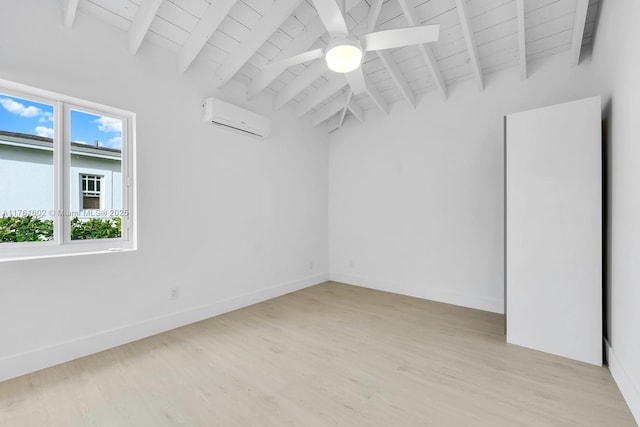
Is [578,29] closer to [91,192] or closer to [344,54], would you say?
[344,54]

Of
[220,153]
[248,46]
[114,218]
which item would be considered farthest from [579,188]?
[114,218]

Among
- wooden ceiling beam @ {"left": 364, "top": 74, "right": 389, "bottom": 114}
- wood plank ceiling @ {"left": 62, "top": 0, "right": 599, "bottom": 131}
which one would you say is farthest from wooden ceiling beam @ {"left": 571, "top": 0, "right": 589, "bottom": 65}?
wooden ceiling beam @ {"left": 364, "top": 74, "right": 389, "bottom": 114}

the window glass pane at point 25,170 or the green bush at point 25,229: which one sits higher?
the window glass pane at point 25,170

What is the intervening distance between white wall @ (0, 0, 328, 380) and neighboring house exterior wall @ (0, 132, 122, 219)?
12cm

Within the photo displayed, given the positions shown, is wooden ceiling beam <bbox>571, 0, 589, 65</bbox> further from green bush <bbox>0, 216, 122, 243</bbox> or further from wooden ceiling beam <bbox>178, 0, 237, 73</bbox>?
green bush <bbox>0, 216, 122, 243</bbox>

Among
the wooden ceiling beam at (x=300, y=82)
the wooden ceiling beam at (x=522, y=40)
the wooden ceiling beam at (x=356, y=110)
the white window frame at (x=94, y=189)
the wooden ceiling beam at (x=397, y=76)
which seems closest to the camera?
the wooden ceiling beam at (x=522, y=40)

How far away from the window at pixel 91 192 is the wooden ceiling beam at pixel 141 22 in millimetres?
1219

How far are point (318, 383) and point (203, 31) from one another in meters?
3.11

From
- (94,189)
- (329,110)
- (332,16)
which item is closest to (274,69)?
(332,16)

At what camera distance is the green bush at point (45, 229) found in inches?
84.6

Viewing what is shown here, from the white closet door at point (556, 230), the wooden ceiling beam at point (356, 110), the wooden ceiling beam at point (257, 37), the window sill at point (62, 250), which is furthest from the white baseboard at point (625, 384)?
the window sill at point (62, 250)

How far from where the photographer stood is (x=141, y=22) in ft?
7.95

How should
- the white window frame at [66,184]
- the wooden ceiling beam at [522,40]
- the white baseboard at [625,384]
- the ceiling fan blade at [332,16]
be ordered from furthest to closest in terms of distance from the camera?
the wooden ceiling beam at [522,40]
the white window frame at [66,184]
the ceiling fan blade at [332,16]
the white baseboard at [625,384]

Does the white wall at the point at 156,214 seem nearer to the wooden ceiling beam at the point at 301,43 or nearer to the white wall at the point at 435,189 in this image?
the wooden ceiling beam at the point at 301,43
